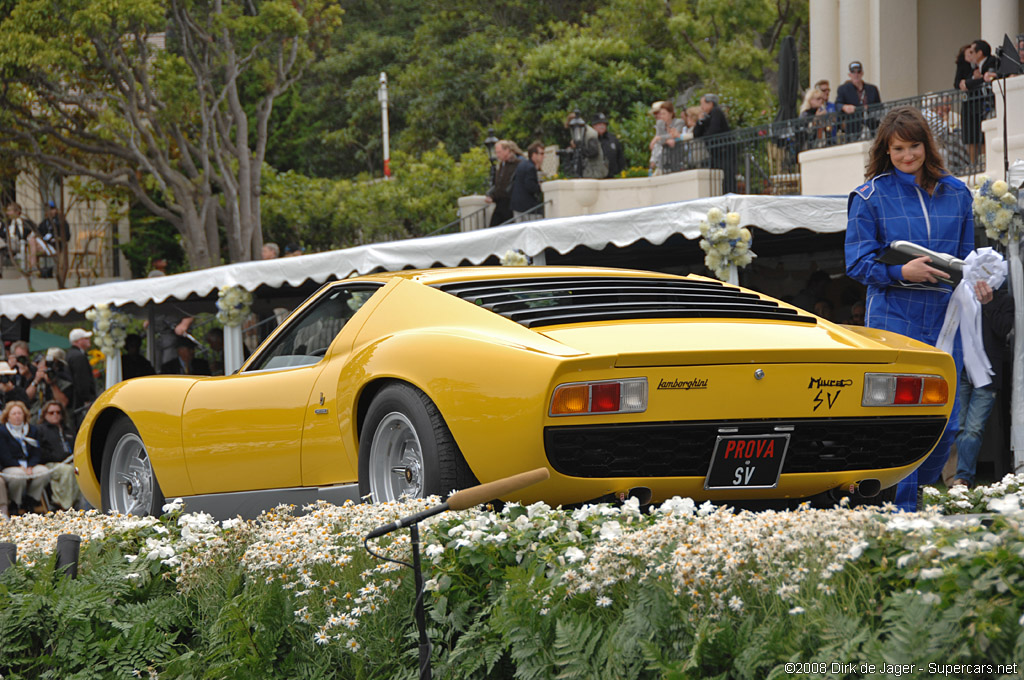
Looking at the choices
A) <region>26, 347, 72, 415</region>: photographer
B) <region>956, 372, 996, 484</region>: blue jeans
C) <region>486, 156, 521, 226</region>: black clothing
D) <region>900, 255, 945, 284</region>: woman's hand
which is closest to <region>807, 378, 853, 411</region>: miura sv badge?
<region>900, 255, 945, 284</region>: woman's hand

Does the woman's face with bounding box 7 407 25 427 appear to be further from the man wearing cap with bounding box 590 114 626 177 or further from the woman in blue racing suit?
the woman in blue racing suit

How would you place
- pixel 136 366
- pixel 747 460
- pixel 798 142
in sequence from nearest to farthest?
pixel 747 460, pixel 136 366, pixel 798 142

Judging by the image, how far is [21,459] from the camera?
40.9 ft

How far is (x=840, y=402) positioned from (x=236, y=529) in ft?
7.16

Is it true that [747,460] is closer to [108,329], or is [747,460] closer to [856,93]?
[108,329]

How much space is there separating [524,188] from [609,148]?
2.95 metres

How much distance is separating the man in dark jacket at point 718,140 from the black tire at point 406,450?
1150 cm

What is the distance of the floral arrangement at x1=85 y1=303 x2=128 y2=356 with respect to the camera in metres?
14.4

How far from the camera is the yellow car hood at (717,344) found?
14.0ft

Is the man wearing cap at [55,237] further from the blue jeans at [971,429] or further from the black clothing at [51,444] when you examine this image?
the blue jeans at [971,429]

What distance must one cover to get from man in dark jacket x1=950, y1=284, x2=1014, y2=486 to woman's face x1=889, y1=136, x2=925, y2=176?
356 cm

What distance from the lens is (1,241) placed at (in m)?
32.8

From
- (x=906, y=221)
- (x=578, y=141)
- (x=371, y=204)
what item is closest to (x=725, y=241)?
(x=906, y=221)

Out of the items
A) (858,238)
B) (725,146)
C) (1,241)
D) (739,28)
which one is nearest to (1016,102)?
(725,146)
